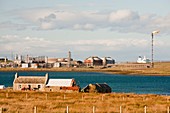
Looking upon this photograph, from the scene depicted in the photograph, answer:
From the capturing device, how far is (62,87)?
8788 cm

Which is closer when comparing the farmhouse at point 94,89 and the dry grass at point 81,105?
the dry grass at point 81,105

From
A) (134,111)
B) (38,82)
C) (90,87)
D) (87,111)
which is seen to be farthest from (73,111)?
(38,82)

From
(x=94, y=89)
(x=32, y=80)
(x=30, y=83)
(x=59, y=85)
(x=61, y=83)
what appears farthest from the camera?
(x=32, y=80)

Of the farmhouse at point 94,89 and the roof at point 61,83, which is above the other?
the roof at point 61,83

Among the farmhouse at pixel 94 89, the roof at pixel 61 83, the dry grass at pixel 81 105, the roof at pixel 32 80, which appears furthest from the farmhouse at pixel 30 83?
the dry grass at pixel 81 105

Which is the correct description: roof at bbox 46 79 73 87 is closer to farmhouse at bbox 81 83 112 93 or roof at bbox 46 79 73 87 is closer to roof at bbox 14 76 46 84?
roof at bbox 14 76 46 84

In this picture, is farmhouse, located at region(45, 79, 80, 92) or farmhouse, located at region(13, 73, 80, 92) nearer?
farmhouse, located at region(13, 73, 80, 92)

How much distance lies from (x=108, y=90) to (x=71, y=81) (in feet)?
25.7

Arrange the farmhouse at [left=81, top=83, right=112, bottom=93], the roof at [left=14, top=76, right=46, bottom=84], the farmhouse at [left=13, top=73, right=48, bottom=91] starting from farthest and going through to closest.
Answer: the roof at [left=14, top=76, right=46, bottom=84], the farmhouse at [left=13, top=73, right=48, bottom=91], the farmhouse at [left=81, top=83, right=112, bottom=93]

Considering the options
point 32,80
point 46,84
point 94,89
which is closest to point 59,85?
point 46,84

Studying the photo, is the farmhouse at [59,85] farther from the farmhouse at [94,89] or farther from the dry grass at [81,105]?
the dry grass at [81,105]

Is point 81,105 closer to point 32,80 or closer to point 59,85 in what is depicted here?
point 59,85

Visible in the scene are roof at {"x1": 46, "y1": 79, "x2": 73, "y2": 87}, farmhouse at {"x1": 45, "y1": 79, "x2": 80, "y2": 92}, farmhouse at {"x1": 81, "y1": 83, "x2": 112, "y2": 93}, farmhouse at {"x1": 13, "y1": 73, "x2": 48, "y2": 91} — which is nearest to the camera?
farmhouse at {"x1": 81, "y1": 83, "x2": 112, "y2": 93}

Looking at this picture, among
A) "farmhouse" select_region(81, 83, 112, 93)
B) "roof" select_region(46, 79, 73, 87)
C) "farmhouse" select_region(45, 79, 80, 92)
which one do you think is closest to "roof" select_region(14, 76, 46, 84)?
"roof" select_region(46, 79, 73, 87)
